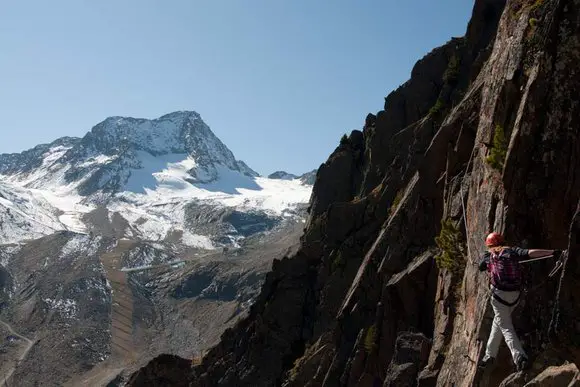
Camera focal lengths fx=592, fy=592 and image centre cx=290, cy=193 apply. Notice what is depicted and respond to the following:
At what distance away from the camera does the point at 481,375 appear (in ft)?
51.2

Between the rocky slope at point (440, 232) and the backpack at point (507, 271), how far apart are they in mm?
1445

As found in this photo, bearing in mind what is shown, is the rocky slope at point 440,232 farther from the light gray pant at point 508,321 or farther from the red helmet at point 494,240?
the red helmet at point 494,240

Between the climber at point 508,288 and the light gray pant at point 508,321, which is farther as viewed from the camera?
the light gray pant at point 508,321

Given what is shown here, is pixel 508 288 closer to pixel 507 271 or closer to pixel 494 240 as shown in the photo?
pixel 507 271

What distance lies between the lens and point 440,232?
25031 mm

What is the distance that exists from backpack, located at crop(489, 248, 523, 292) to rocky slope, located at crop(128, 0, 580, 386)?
1445mm

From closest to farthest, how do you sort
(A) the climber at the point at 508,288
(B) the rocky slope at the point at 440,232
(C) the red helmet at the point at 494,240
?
(A) the climber at the point at 508,288 < (C) the red helmet at the point at 494,240 < (B) the rocky slope at the point at 440,232

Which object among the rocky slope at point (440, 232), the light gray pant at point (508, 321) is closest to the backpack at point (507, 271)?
the light gray pant at point (508, 321)

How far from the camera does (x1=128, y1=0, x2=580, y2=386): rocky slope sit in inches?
635

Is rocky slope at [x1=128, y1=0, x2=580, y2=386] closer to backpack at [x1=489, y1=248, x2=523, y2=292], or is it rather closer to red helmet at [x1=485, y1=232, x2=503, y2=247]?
backpack at [x1=489, y1=248, x2=523, y2=292]

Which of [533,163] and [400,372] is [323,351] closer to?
[400,372]

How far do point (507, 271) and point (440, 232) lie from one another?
11.3 meters

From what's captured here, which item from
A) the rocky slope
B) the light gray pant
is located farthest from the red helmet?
the rocky slope

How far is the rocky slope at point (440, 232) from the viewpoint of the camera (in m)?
16.1
